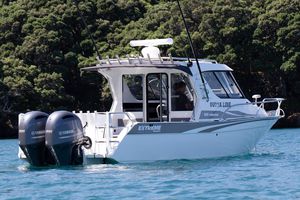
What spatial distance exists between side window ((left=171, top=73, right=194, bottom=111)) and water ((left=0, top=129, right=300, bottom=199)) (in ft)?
6.34

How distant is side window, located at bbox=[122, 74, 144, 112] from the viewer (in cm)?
2253

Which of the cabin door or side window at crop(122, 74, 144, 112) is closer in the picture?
the cabin door

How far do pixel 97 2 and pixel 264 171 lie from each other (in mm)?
39759

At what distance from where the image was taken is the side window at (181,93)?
22.1 m

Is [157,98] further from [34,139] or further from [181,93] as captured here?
[34,139]

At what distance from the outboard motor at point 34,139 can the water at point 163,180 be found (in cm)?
39

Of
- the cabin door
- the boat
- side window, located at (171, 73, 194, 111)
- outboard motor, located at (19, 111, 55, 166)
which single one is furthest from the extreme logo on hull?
outboard motor, located at (19, 111, 55, 166)

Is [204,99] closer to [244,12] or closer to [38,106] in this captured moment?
[38,106]

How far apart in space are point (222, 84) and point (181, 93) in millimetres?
1317

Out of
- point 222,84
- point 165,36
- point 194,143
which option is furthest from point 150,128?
point 165,36

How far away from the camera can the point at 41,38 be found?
5116cm

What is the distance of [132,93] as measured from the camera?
22.7m

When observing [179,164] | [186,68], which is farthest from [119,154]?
[186,68]

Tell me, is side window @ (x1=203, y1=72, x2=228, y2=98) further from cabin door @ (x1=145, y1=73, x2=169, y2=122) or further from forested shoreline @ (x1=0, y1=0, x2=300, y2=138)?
forested shoreline @ (x1=0, y1=0, x2=300, y2=138)
